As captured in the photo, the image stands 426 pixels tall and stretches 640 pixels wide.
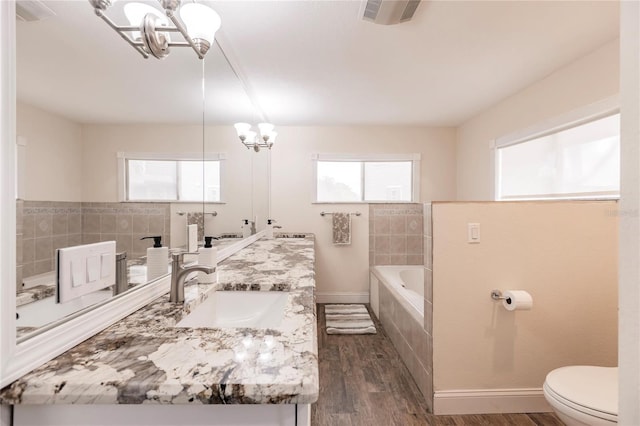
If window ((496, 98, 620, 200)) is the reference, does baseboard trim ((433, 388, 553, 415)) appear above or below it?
below

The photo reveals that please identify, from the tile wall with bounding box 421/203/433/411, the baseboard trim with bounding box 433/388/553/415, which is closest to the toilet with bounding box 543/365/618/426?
the baseboard trim with bounding box 433/388/553/415

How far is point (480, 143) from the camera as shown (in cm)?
335

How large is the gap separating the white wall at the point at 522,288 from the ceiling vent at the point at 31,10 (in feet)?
5.66

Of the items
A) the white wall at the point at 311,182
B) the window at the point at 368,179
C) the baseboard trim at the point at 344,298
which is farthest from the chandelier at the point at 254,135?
the baseboard trim at the point at 344,298

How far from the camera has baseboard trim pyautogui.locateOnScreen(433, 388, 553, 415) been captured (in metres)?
1.76

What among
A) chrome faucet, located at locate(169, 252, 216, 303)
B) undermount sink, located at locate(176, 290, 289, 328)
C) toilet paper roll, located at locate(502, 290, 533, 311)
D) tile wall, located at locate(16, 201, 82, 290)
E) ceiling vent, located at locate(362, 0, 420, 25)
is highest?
ceiling vent, located at locate(362, 0, 420, 25)

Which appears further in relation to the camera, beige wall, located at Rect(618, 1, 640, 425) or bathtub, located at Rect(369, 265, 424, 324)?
bathtub, located at Rect(369, 265, 424, 324)

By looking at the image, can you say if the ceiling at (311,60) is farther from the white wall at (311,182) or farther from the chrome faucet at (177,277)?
the white wall at (311,182)

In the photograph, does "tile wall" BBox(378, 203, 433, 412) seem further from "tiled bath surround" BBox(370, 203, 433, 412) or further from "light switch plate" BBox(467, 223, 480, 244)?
"light switch plate" BBox(467, 223, 480, 244)

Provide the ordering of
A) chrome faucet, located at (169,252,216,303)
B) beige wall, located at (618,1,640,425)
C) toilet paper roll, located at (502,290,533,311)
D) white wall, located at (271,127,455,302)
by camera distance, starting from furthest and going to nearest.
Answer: white wall, located at (271,127,455,302) < toilet paper roll, located at (502,290,533,311) < chrome faucet, located at (169,252,216,303) < beige wall, located at (618,1,640,425)

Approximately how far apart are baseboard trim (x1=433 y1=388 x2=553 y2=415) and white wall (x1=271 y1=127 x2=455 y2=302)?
201 cm

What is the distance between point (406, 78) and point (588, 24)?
111cm

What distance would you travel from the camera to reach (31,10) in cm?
64

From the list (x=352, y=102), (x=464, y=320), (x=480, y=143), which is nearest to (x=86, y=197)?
(x=464, y=320)
